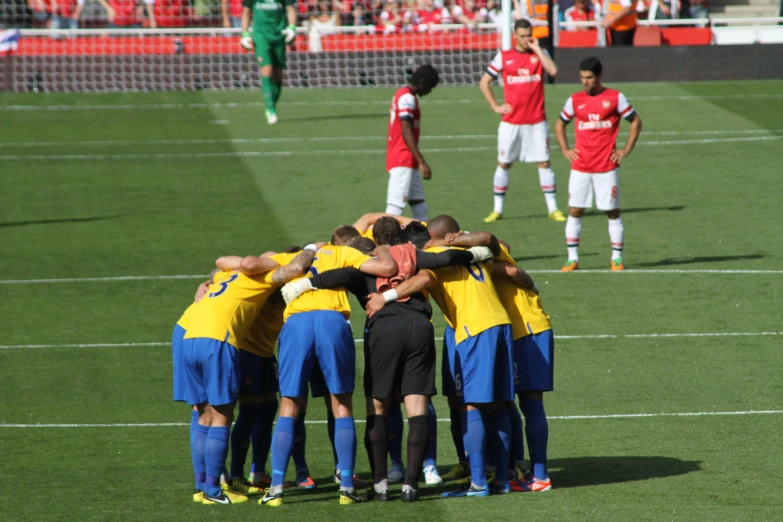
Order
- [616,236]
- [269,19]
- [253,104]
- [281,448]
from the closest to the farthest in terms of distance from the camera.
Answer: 1. [281,448]
2. [616,236]
3. [269,19]
4. [253,104]

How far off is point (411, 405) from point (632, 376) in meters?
3.76

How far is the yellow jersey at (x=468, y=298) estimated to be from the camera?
8.05m

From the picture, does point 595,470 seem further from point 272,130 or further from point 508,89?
point 272,130

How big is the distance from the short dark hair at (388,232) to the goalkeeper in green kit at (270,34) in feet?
47.7

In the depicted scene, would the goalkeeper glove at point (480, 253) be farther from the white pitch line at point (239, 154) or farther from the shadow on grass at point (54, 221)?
the white pitch line at point (239, 154)

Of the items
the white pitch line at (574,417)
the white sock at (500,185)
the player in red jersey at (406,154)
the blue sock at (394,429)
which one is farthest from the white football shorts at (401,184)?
the blue sock at (394,429)

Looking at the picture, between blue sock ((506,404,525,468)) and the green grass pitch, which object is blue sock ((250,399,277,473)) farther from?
blue sock ((506,404,525,468))

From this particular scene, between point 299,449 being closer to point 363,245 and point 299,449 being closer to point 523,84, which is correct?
point 363,245

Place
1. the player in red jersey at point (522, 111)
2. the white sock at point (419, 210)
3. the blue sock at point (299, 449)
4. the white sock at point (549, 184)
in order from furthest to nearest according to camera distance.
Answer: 1. the white sock at point (549, 184)
2. the player in red jersey at point (522, 111)
3. the white sock at point (419, 210)
4. the blue sock at point (299, 449)

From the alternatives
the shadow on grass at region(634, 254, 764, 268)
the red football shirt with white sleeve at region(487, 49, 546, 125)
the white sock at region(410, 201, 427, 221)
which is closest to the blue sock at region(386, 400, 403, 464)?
the white sock at region(410, 201, 427, 221)

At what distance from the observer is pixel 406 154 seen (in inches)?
571

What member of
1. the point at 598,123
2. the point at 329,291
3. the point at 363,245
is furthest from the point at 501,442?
the point at 598,123

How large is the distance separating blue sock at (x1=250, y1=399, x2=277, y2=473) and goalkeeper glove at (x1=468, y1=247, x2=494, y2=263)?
70.9 inches

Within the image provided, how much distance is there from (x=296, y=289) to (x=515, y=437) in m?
1.80
